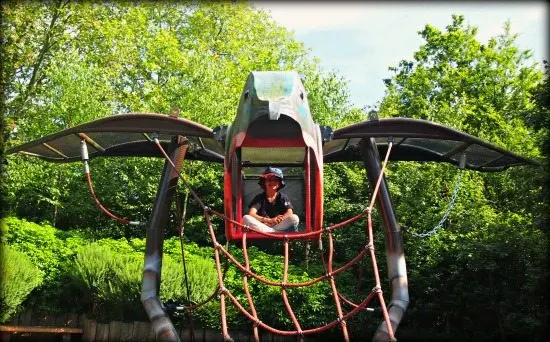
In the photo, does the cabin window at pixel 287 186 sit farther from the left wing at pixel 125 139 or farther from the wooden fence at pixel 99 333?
the wooden fence at pixel 99 333

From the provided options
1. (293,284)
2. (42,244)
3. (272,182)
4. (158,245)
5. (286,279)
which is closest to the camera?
(286,279)

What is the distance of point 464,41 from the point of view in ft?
76.4

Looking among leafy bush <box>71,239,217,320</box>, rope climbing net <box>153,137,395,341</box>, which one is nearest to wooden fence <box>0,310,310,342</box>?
leafy bush <box>71,239,217,320</box>

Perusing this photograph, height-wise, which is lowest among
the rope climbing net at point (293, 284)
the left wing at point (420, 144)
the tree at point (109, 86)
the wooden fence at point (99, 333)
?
the wooden fence at point (99, 333)

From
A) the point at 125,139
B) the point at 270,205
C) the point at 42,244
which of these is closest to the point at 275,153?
the point at 270,205

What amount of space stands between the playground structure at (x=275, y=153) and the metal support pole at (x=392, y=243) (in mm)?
12

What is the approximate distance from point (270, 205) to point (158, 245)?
1369mm

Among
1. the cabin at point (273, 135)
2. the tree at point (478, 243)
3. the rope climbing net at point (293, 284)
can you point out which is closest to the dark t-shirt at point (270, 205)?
the cabin at point (273, 135)

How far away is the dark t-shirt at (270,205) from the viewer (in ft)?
25.7

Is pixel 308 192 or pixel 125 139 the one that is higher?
pixel 125 139

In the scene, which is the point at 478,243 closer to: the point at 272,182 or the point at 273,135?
the point at 272,182

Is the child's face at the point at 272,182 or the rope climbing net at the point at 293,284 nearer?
the rope climbing net at the point at 293,284

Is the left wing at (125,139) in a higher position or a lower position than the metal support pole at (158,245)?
higher

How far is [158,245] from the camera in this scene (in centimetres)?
801
